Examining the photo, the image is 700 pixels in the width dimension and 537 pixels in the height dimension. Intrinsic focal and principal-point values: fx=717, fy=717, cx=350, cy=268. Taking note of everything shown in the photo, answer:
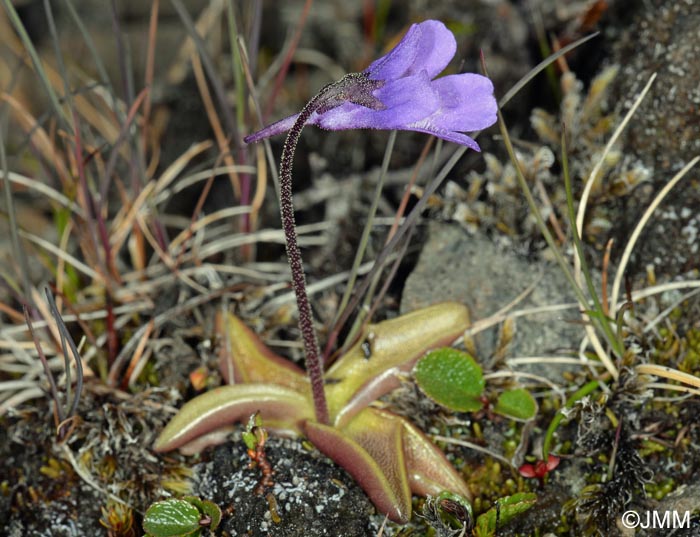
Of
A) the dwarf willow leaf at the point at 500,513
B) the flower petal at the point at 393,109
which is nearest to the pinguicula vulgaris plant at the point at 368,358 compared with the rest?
the flower petal at the point at 393,109

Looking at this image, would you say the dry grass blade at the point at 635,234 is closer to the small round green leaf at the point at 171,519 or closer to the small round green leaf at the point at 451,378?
the small round green leaf at the point at 451,378

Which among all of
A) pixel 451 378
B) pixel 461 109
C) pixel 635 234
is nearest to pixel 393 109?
pixel 461 109

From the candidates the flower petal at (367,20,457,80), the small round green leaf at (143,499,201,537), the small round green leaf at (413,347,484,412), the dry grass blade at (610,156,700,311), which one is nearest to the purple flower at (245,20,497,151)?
the flower petal at (367,20,457,80)

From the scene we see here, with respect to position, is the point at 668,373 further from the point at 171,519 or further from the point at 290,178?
the point at 171,519

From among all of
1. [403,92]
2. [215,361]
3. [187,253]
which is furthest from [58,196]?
[403,92]

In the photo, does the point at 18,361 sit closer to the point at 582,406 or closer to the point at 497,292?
the point at 497,292

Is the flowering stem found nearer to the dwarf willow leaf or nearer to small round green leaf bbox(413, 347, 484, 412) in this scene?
small round green leaf bbox(413, 347, 484, 412)
